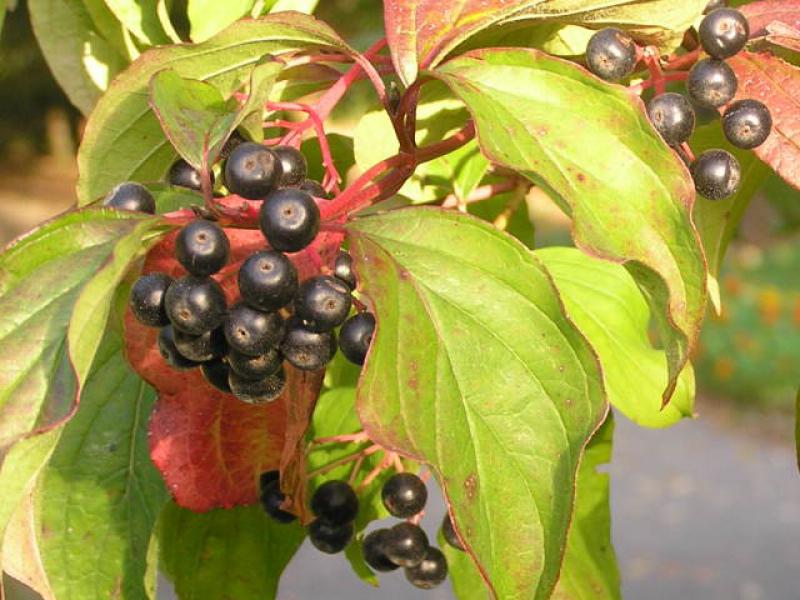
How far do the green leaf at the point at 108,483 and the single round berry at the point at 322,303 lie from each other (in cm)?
28

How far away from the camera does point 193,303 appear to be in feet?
2.07

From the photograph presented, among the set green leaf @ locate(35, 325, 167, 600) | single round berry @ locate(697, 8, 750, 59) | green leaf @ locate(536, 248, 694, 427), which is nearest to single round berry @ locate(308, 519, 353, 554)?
green leaf @ locate(35, 325, 167, 600)

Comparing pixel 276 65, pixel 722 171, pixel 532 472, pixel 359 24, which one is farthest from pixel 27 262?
pixel 359 24

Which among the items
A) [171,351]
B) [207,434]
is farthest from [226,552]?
[171,351]

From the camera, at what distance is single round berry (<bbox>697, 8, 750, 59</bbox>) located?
0.71 meters

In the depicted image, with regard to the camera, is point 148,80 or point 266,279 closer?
point 266,279

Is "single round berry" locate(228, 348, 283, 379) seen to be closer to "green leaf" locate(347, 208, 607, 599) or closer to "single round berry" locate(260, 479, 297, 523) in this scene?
"green leaf" locate(347, 208, 607, 599)

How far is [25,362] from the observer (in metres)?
0.62

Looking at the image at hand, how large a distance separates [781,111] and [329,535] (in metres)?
0.46

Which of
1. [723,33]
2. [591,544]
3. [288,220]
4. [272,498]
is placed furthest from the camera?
[591,544]

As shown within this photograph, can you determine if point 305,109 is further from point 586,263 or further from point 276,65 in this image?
point 586,263

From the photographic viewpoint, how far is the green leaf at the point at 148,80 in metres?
0.71

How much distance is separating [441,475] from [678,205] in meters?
0.18

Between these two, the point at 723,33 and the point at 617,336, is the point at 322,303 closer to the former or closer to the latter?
the point at 723,33
